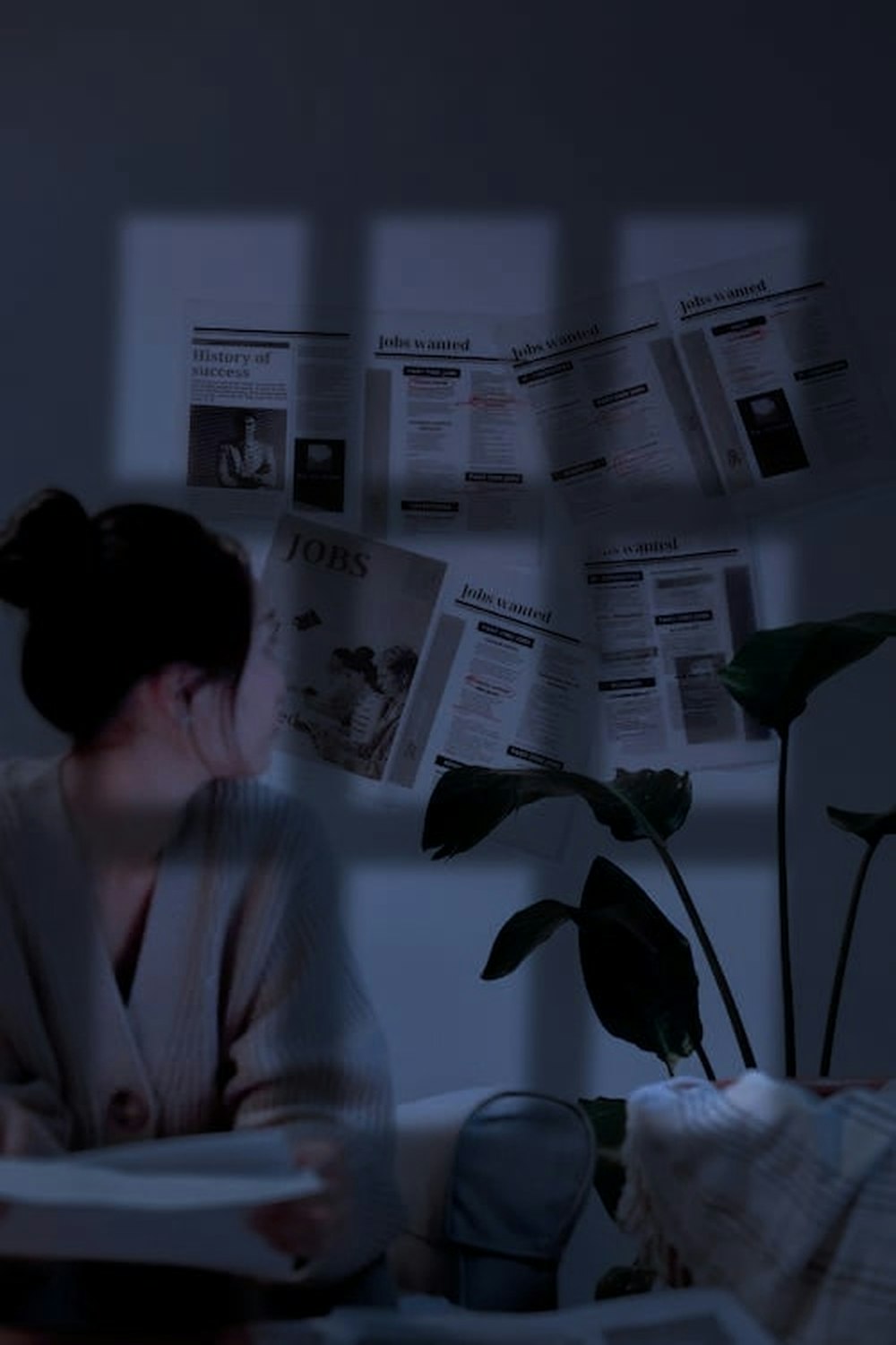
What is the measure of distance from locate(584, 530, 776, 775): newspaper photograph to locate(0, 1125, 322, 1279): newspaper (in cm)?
55

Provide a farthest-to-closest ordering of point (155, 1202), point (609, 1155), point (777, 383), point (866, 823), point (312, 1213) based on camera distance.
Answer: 1. point (777, 383)
2. point (866, 823)
3. point (609, 1155)
4. point (312, 1213)
5. point (155, 1202)

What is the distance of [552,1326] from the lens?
4.26 ft

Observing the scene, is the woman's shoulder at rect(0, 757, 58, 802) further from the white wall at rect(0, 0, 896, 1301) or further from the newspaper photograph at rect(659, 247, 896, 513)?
the newspaper photograph at rect(659, 247, 896, 513)

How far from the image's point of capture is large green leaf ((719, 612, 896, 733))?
1.49 meters

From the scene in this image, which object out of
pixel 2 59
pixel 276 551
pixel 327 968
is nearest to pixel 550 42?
pixel 2 59

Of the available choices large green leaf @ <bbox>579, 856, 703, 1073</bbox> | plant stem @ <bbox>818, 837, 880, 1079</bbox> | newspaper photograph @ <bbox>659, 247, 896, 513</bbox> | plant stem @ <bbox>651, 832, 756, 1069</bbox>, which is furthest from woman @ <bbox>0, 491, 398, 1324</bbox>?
newspaper photograph @ <bbox>659, 247, 896, 513</bbox>

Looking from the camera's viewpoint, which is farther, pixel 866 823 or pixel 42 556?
pixel 866 823

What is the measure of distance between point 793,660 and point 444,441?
404 millimetres

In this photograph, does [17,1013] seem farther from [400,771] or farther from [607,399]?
[607,399]

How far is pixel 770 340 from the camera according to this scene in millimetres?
1702

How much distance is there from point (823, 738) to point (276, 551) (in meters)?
0.62

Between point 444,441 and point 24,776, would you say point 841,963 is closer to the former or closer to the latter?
point 444,441

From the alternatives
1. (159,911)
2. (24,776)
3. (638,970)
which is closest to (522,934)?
(638,970)

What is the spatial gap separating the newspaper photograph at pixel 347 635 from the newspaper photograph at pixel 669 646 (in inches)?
7.1
